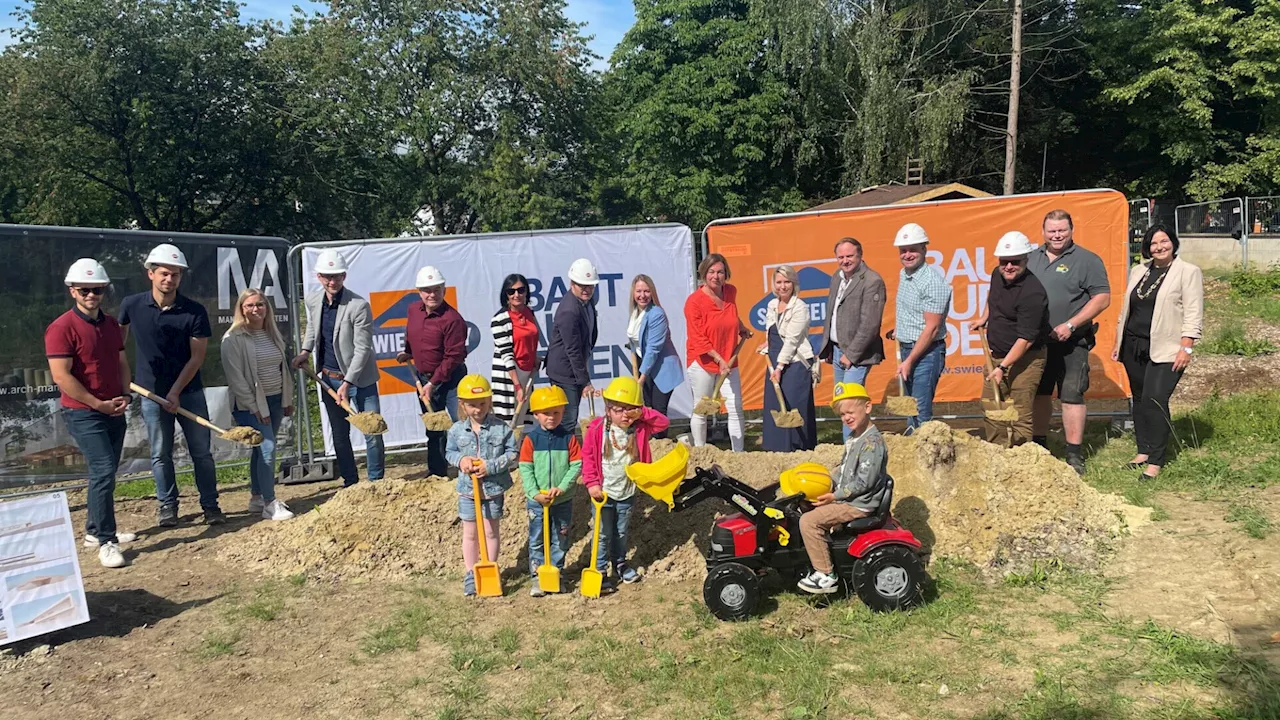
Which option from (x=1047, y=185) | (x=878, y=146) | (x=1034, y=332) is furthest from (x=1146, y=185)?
(x=1034, y=332)

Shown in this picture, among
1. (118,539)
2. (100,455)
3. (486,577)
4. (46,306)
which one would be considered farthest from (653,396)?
(46,306)

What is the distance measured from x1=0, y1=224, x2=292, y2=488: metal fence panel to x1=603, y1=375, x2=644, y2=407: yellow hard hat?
199 inches

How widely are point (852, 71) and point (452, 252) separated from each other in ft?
86.0

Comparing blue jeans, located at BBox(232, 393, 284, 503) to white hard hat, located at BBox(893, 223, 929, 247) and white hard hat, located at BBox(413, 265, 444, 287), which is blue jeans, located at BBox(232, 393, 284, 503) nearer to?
white hard hat, located at BBox(413, 265, 444, 287)

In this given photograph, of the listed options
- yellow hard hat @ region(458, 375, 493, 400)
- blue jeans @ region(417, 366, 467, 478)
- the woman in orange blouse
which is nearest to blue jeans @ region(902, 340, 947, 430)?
the woman in orange blouse

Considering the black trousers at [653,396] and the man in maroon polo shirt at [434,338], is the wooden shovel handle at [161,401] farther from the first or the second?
the black trousers at [653,396]

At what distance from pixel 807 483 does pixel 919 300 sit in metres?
2.40

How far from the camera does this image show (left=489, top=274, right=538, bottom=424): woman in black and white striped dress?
20.4 ft

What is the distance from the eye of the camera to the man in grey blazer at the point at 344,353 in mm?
6516

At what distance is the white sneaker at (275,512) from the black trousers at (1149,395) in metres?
6.61

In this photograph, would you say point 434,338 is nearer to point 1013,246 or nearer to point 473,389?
point 473,389

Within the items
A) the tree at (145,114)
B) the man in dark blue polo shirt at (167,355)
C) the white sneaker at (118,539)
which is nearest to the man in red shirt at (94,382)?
the white sneaker at (118,539)

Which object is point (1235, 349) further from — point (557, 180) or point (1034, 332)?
point (557, 180)

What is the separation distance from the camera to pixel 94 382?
5.38 metres
